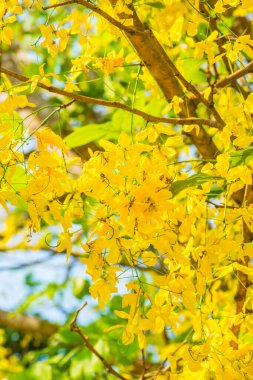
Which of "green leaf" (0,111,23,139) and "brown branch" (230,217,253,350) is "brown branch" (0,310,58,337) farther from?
"green leaf" (0,111,23,139)

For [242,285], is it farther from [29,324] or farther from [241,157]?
[29,324]

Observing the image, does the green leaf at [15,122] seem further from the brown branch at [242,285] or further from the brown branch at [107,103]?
the brown branch at [242,285]

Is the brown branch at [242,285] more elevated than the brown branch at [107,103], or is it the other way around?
the brown branch at [107,103]

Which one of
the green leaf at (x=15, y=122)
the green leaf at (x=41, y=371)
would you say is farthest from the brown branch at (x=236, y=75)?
the green leaf at (x=41, y=371)

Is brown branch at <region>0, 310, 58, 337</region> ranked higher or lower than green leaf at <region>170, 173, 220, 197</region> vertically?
lower

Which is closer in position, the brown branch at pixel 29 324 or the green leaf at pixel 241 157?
the green leaf at pixel 241 157

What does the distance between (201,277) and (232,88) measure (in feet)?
1.62

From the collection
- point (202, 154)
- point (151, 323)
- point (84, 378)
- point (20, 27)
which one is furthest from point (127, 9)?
point (20, 27)

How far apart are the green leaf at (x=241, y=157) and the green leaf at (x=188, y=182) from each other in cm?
4

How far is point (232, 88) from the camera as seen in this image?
1.23 meters

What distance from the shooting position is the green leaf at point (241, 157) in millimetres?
809

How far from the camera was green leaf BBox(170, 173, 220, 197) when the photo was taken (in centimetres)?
81

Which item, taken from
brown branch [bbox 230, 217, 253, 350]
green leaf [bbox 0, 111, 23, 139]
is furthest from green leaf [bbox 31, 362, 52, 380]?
green leaf [bbox 0, 111, 23, 139]

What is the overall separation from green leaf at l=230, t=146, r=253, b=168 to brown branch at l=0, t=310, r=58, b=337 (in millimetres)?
1608
